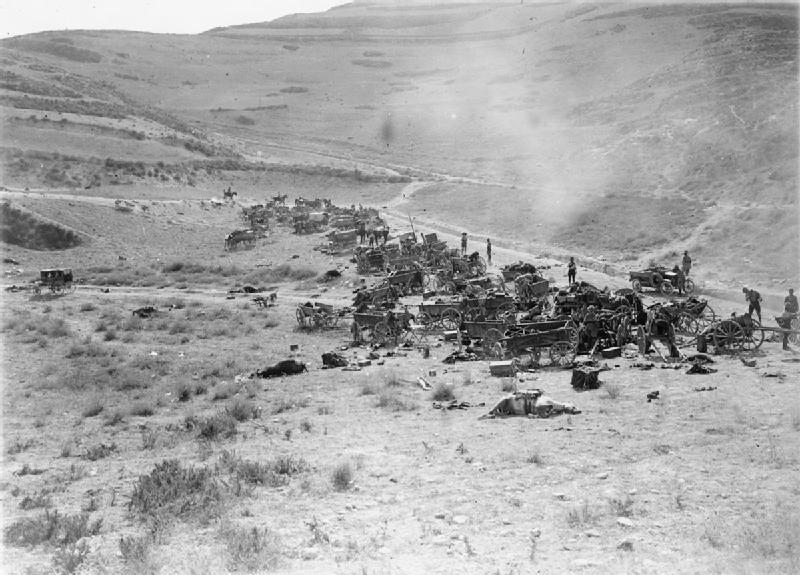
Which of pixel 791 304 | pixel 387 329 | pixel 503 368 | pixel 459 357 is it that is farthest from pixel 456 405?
pixel 791 304

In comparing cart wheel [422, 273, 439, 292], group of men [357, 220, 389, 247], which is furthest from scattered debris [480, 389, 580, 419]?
group of men [357, 220, 389, 247]

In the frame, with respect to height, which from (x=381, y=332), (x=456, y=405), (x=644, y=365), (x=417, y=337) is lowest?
(x=417, y=337)

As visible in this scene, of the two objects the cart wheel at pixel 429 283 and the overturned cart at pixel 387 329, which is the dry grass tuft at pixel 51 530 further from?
the cart wheel at pixel 429 283

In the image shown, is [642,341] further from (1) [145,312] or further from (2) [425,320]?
(1) [145,312]

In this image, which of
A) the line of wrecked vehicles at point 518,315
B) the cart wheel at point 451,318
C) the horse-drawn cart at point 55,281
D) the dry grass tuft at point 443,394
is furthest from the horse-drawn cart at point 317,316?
the horse-drawn cart at point 55,281

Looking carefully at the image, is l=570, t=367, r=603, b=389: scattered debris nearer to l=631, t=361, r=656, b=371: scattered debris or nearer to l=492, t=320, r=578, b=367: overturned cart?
l=631, t=361, r=656, b=371: scattered debris

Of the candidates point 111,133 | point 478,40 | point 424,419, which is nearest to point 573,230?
point 424,419
